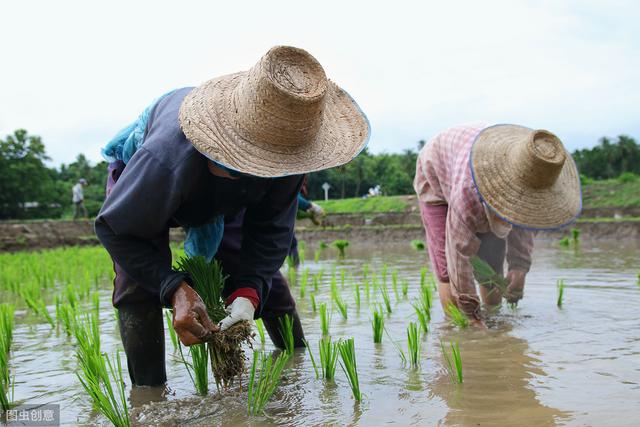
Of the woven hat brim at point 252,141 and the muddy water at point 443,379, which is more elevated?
the woven hat brim at point 252,141

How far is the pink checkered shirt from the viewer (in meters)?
3.11

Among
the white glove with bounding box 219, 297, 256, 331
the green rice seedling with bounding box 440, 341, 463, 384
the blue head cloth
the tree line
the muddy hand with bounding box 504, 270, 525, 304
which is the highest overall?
the tree line

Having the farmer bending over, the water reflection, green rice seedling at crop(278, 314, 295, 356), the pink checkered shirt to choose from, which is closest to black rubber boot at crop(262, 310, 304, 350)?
green rice seedling at crop(278, 314, 295, 356)

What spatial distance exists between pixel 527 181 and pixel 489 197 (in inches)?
7.8

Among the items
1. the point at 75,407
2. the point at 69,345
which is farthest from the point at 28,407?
the point at 69,345

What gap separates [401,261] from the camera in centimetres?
816

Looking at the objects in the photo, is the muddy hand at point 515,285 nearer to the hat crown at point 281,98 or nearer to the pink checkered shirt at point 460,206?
the pink checkered shirt at point 460,206

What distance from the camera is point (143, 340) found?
2.26 metres

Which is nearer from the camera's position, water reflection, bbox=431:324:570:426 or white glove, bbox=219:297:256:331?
water reflection, bbox=431:324:570:426

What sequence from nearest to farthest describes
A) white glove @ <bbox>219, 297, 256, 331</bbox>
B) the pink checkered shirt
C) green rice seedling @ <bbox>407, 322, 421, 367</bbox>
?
1. white glove @ <bbox>219, 297, 256, 331</bbox>
2. green rice seedling @ <bbox>407, 322, 421, 367</bbox>
3. the pink checkered shirt

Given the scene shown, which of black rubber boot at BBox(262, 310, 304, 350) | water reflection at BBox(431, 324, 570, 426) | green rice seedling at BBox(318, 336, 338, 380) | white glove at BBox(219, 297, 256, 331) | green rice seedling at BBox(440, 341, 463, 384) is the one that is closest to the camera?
water reflection at BBox(431, 324, 570, 426)

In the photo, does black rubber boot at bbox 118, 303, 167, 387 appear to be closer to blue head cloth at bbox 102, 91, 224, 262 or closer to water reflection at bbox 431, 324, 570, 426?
blue head cloth at bbox 102, 91, 224, 262

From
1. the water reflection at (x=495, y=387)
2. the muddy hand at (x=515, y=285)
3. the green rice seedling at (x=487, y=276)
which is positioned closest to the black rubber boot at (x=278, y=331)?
the water reflection at (x=495, y=387)

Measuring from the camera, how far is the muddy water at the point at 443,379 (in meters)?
1.96
